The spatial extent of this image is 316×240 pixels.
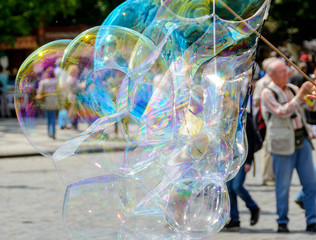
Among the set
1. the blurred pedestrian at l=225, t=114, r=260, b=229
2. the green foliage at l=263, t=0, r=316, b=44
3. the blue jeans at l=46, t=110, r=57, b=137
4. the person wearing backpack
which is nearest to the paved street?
the blurred pedestrian at l=225, t=114, r=260, b=229

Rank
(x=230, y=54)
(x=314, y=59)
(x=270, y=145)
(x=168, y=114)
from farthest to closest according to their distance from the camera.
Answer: (x=314, y=59)
(x=270, y=145)
(x=230, y=54)
(x=168, y=114)

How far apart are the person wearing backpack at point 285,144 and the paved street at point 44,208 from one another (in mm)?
261

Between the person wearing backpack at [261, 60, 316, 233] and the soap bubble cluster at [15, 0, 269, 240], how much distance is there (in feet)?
9.85

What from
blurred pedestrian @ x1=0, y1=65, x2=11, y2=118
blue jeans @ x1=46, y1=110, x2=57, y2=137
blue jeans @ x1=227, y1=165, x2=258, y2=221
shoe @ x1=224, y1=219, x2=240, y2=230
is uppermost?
blue jeans @ x1=46, y1=110, x2=57, y2=137

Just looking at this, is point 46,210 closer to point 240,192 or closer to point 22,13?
point 240,192

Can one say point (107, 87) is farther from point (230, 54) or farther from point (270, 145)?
point (270, 145)

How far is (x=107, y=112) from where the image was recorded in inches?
167

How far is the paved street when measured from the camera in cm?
737

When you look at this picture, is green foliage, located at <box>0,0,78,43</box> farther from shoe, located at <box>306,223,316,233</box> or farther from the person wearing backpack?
shoe, located at <box>306,223,316,233</box>

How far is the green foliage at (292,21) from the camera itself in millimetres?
31625

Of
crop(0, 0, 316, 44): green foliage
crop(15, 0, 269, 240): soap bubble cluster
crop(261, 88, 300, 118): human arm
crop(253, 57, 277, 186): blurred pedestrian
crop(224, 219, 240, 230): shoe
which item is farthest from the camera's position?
crop(0, 0, 316, 44): green foliage

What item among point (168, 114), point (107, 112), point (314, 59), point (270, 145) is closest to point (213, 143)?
point (168, 114)

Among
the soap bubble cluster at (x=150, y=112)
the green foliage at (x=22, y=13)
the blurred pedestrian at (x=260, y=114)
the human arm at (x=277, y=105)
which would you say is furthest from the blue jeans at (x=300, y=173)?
the green foliage at (x=22, y=13)

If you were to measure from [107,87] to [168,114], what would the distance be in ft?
1.23
